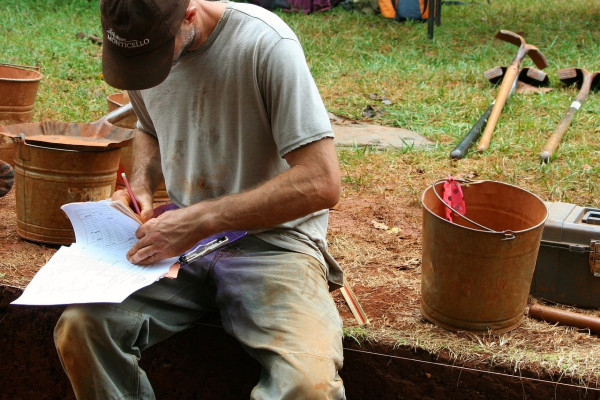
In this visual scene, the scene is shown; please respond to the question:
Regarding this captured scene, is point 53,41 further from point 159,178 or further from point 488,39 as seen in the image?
point 159,178

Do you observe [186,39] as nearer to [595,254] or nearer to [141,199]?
[141,199]

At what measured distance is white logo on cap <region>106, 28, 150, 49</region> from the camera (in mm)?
2502

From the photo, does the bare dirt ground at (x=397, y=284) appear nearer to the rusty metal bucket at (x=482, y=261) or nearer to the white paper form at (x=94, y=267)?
the rusty metal bucket at (x=482, y=261)

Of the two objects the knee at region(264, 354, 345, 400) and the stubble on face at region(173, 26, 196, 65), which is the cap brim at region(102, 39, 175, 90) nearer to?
the stubble on face at region(173, 26, 196, 65)

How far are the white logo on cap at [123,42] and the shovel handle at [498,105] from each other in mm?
3512

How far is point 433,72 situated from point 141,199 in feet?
17.4

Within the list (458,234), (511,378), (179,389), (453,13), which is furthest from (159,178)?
(453,13)

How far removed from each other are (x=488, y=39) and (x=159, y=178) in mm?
7058

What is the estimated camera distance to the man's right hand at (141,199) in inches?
114

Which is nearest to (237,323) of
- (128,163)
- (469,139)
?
(128,163)

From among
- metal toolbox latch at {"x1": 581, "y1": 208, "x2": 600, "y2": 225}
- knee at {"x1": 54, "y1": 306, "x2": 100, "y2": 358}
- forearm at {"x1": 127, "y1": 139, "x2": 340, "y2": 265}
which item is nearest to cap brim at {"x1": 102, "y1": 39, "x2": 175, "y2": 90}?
forearm at {"x1": 127, "y1": 139, "x2": 340, "y2": 265}

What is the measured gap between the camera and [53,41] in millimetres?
8766

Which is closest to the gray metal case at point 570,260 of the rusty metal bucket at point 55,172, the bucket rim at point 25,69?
the rusty metal bucket at point 55,172

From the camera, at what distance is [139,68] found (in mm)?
2570
